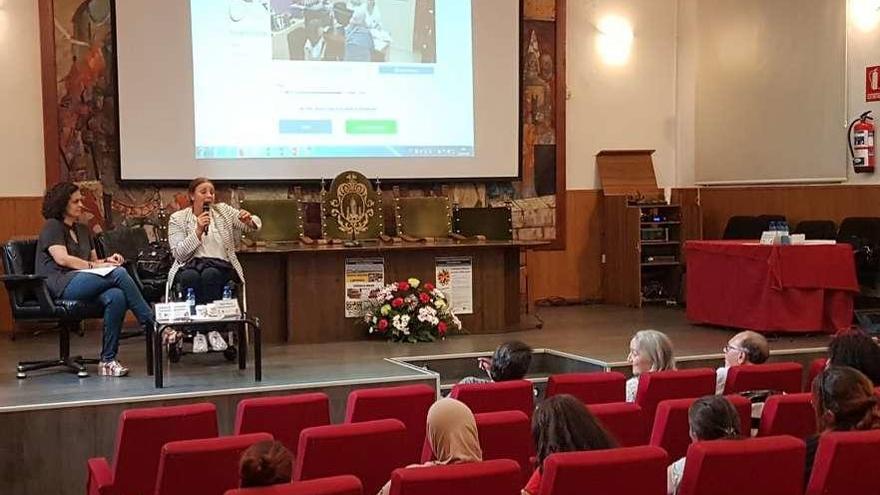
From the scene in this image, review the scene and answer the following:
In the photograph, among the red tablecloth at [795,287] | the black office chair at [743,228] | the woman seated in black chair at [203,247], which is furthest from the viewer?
the black office chair at [743,228]

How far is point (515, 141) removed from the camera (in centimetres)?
1041

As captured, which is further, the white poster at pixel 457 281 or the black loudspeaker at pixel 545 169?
the black loudspeaker at pixel 545 169

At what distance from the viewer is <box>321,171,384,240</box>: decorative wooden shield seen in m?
9.13

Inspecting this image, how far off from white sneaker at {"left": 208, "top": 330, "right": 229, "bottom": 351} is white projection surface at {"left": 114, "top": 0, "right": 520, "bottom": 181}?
8.45 feet

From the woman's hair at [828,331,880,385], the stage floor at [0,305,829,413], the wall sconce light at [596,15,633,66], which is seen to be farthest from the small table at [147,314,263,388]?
the wall sconce light at [596,15,633,66]

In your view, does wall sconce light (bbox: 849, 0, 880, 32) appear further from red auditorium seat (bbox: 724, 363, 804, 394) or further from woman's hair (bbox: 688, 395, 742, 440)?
woman's hair (bbox: 688, 395, 742, 440)

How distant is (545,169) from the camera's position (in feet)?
35.3

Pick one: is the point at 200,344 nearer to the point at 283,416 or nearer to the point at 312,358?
the point at 312,358

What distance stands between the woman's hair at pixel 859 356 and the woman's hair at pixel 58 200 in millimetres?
4476

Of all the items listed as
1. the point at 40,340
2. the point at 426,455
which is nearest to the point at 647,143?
the point at 40,340

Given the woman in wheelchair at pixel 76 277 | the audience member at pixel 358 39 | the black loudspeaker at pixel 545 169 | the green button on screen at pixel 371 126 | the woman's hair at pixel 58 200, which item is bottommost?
the woman in wheelchair at pixel 76 277

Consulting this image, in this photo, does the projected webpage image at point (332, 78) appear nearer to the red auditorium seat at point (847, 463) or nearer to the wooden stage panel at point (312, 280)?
the wooden stage panel at point (312, 280)

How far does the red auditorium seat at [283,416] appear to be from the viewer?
13.2 feet

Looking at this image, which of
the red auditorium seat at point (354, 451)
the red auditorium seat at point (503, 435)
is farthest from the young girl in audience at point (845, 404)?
the red auditorium seat at point (354, 451)
